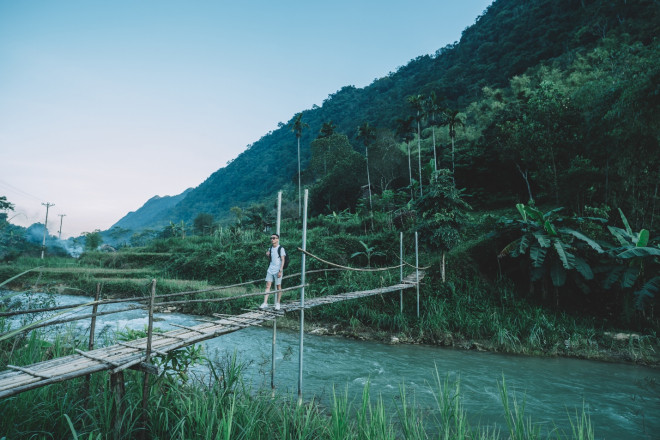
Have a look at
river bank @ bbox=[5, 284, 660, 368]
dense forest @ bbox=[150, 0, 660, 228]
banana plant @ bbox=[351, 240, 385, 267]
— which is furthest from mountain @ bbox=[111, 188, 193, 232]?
river bank @ bbox=[5, 284, 660, 368]

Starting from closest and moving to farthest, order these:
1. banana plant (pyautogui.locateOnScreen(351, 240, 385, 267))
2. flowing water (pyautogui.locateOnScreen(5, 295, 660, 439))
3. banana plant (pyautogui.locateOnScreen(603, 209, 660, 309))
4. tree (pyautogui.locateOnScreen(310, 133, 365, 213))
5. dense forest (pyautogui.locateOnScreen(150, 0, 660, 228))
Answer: flowing water (pyautogui.locateOnScreen(5, 295, 660, 439)) < banana plant (pyautogui.locateOnScreen(603, 209, 660, 309)) < dense forest (pyautogui.locateOnScreen(150, 0, 660, 228)) < banana plant (pyautogui.locateOnScreen(351, 240, 385, 267)) < tree (pyautogui.locateOnScreen(310, 133, 365, 213))

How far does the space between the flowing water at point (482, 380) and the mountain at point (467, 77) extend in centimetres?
576

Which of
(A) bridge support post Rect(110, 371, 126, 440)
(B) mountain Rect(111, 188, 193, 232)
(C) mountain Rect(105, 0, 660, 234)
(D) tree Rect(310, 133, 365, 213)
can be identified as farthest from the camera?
(B) mountain Rect(111, 188, 193, 232)

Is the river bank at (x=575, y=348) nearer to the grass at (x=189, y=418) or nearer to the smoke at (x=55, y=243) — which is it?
the grass at (x=189, y=418)

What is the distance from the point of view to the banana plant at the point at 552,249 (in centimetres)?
688

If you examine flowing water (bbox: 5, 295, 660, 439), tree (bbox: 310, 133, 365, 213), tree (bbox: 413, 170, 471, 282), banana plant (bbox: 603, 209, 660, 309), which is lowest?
flowing water (bbox: 5, 295, 660, 439)

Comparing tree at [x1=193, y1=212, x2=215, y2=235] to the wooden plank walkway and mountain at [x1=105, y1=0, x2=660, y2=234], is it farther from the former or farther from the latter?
the wooden plank walkway

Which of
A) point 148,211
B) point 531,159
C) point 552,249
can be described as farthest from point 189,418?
point 148,211

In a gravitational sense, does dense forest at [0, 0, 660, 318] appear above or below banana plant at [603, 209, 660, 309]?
above

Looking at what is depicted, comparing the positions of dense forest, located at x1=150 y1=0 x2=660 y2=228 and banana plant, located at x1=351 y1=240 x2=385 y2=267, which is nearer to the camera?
dense forest, located at x1=150 y1=0 x2=660 y2=228

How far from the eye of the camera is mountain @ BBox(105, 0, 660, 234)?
79.3ft

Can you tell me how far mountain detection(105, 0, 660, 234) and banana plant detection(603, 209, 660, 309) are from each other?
2478mm

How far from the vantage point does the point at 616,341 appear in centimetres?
645

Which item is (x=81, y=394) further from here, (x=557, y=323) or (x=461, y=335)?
(x=557, y=323)
